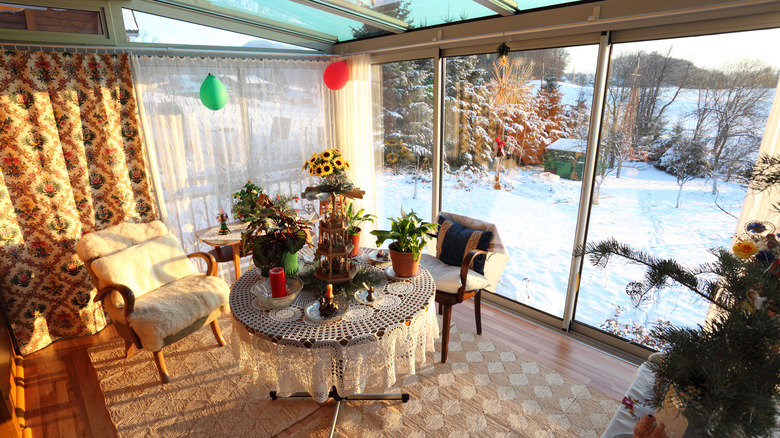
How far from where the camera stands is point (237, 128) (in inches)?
158

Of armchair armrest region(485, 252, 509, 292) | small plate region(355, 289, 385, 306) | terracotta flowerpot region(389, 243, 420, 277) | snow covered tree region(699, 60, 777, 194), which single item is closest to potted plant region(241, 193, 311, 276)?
small plate region(355, 289, 385, 306)

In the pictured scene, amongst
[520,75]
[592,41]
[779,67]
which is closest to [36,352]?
[520,75]

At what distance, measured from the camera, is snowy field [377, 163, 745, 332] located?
258 centimetres

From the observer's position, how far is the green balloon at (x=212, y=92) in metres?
3.13

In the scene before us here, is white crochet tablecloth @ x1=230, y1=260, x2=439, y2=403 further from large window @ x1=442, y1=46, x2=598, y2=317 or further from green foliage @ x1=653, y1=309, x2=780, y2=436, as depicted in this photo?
large window @ x1=442, y1=46, x2=598, y2=317

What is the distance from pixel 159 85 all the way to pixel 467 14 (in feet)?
8.74

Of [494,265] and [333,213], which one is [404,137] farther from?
[333,213]

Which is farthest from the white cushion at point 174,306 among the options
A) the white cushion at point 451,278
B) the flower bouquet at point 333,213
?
the white cushion at point 451,278

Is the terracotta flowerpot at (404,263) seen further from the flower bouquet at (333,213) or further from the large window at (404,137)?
the large window at (404,137)

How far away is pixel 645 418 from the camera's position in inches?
52.2

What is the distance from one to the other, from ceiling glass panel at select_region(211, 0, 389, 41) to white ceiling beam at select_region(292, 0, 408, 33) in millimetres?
260

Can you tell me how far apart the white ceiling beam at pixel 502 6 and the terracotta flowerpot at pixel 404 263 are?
5.76 ft

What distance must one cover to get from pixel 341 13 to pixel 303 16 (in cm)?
67

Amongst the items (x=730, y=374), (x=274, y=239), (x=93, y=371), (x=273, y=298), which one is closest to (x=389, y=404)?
(x=273, y=298)
